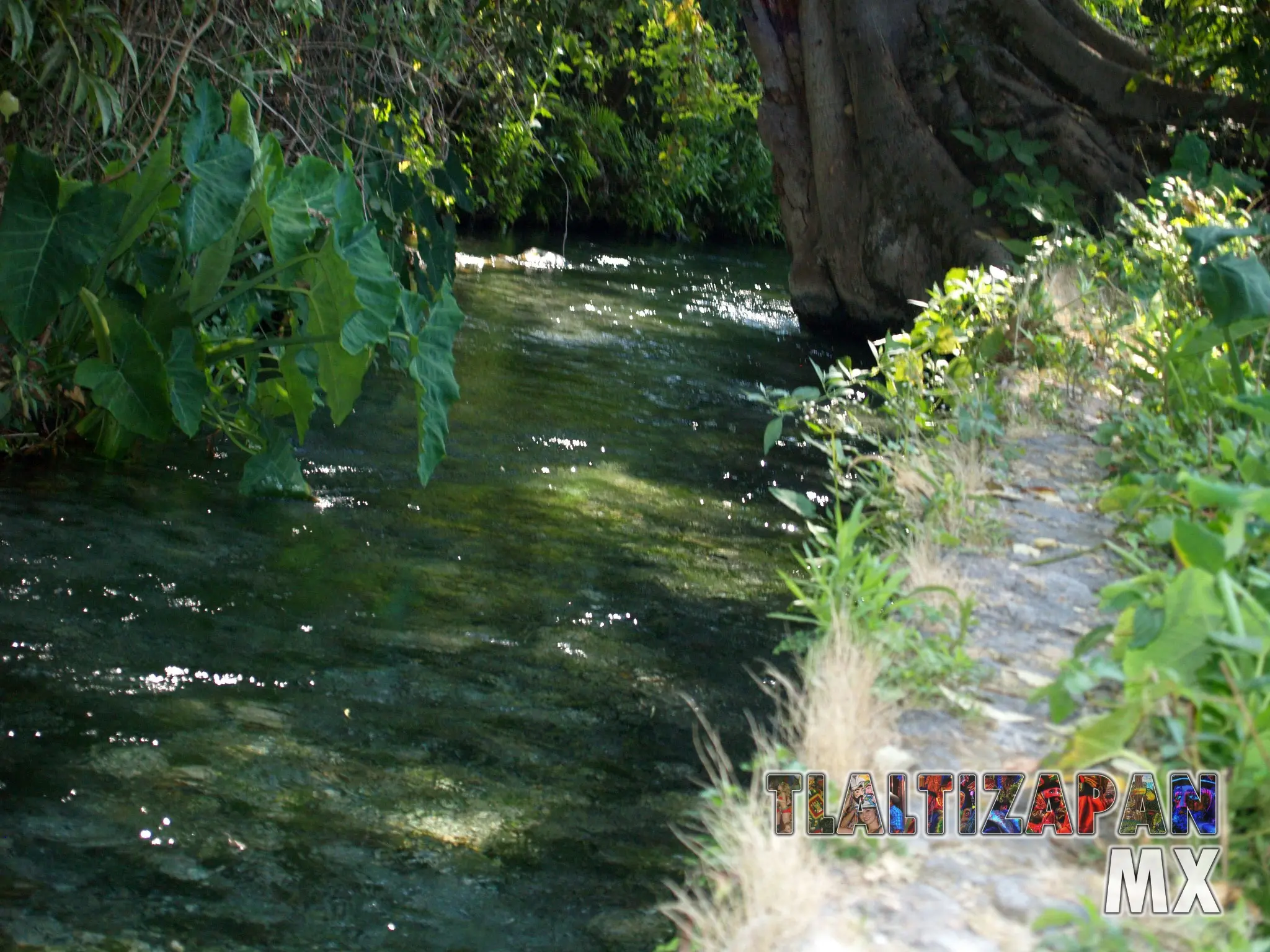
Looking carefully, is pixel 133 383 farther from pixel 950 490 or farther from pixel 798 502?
pixel 950 490

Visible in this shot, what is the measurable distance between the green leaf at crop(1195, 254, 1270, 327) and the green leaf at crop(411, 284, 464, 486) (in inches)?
104

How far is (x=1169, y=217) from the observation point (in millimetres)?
7664

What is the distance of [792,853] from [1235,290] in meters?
2.36

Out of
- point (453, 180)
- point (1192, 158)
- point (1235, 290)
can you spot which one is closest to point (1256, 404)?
point (1235, 290)

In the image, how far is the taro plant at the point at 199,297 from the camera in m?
4.64

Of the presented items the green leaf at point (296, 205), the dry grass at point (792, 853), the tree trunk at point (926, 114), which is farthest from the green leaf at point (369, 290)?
the tree trunk at point (926, 114)

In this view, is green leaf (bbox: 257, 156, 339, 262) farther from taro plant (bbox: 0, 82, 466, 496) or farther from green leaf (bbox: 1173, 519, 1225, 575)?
green leaf (bbox: 1173, 519, 1225, 575)

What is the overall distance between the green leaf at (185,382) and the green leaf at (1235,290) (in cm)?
336

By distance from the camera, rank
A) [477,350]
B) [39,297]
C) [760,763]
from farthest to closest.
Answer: [477,350]
[39,297]
[760,763]

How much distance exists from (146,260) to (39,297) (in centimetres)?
56

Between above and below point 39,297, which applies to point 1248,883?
below

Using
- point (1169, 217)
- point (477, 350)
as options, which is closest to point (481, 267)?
point (477, 350)

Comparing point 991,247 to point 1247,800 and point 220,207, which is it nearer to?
point 220,207

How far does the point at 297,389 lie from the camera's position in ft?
16.5
